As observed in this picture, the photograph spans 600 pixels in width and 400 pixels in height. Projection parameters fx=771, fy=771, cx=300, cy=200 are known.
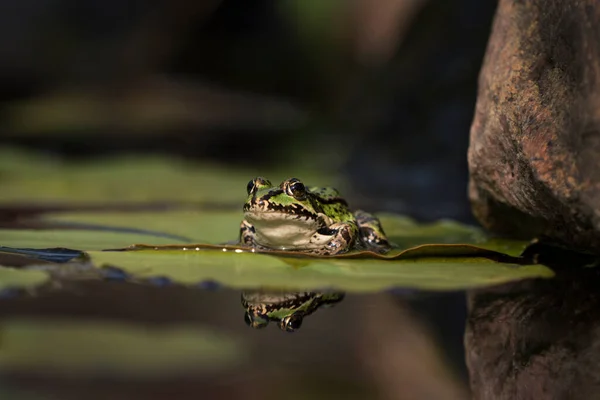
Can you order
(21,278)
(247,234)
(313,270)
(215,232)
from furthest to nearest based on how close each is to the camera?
(215,232) < (247,234) < (313,270) < (21,278)

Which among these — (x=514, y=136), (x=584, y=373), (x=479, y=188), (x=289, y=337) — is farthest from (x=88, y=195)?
(x=584, y=373)

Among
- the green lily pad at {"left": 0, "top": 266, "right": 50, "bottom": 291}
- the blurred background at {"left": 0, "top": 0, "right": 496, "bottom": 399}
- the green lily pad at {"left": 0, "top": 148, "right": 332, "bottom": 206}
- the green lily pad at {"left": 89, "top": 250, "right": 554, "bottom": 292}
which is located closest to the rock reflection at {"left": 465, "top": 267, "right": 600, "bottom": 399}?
the green lily pad at {"left": 89, "top": 250, "right": 554, "bottom": 292}

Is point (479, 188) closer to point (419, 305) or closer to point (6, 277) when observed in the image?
point (419, 305)

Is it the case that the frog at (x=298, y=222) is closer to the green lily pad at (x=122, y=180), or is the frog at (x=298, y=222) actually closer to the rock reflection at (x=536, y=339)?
the rock reflection at (x=536, y=339)

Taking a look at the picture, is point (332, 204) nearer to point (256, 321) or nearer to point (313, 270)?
point (313, 270)

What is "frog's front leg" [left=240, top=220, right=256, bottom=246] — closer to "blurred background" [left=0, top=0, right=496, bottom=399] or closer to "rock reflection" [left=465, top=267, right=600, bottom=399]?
"rock reflection" [left=465, top=267, right=600, bottom=399]

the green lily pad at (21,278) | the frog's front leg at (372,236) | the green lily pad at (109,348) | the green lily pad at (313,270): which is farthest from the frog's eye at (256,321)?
the frog's front leg at (372,236)

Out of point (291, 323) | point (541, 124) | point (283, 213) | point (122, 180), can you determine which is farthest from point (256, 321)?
point (122, 180)
